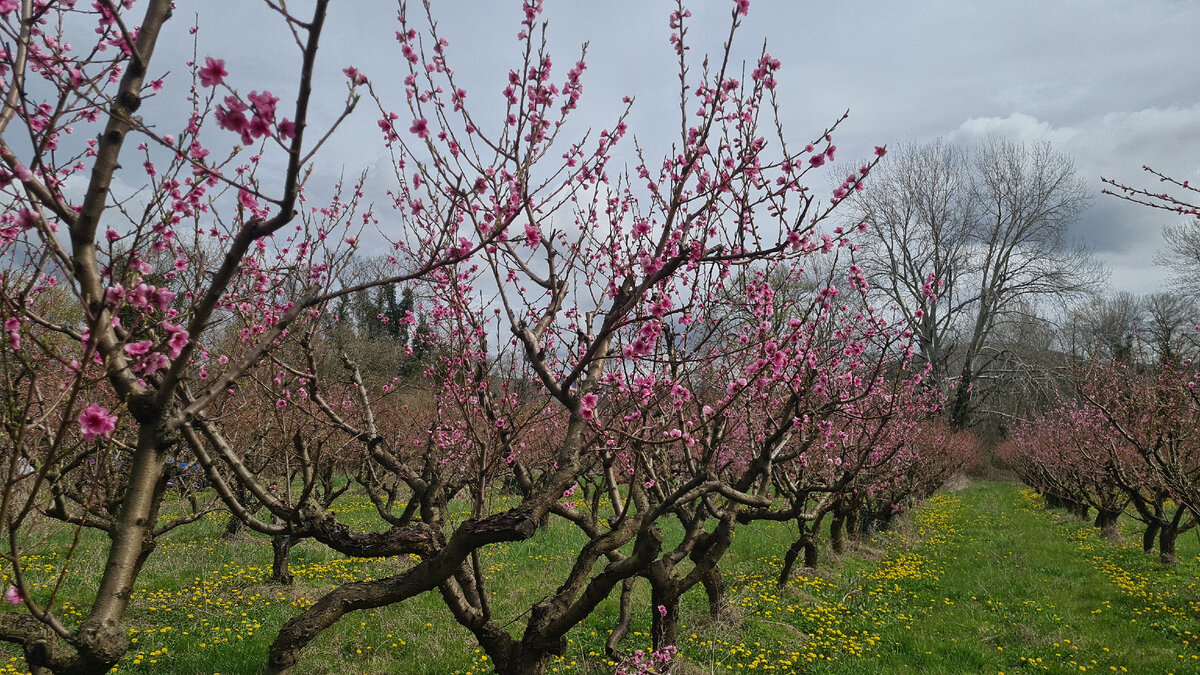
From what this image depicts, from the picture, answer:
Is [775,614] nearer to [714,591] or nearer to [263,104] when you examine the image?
[714,591]

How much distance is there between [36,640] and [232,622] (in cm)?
528

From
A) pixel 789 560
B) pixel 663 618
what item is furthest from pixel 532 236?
pixel 789 560

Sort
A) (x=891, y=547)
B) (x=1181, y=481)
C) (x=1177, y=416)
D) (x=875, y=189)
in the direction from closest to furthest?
(x=1181, y=481) < (x=1177, y=416) < (x=891, y=547) < (x=875, y=189)

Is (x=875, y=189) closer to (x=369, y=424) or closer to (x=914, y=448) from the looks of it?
(x=914, y=448)

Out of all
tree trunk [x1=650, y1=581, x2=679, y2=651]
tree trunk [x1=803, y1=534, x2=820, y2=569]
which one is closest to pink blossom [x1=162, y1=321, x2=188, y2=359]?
tree trunk [x1=650, y1=581, x2=679, y2=651]

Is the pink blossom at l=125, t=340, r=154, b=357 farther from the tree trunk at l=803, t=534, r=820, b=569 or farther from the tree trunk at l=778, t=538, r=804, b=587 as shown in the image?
the tree trunk at l=803, t=534, r=820, b=569

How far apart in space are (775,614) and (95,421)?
7426mm

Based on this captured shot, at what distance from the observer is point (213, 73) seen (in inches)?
71.1

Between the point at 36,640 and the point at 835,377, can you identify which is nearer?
the point at 36,640

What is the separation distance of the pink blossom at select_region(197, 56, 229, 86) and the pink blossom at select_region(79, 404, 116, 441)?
3.50 feet

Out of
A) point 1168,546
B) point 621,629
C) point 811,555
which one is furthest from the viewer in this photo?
point 1168,546

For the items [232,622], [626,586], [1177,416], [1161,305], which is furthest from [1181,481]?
[1161,305]

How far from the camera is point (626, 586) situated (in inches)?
242

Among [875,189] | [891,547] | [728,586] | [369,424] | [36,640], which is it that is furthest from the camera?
[875,189]
